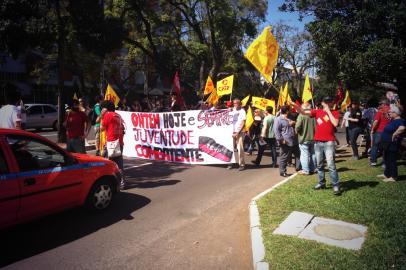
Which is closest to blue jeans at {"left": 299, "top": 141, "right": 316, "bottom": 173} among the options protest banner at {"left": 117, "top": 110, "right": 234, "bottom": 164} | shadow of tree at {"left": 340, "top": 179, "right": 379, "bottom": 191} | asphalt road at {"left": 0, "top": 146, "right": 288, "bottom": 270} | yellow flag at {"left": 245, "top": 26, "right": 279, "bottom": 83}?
shadow of tree at {"left": 340, "top": 179, "right": 379, "bottom": 191}

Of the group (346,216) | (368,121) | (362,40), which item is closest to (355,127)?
(368,121)

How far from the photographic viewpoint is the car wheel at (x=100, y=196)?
19.5ft

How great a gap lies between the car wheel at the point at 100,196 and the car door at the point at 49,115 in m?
18.6

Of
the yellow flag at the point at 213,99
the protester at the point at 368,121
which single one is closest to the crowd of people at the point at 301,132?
the protester at the point at 368,121

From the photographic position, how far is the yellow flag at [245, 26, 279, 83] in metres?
8.15

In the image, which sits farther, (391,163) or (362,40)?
(362,40)

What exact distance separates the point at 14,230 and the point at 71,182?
1.08 metres

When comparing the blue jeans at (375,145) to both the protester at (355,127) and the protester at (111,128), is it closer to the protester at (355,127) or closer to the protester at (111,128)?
the protester at (355,127)

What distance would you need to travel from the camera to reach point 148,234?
525 cm

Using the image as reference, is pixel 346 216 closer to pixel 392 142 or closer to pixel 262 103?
pixel 392 142

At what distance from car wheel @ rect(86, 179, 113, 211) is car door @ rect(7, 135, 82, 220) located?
1.02 ft

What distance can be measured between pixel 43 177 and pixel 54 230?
35.5 inches

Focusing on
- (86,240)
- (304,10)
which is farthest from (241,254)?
(304,10)

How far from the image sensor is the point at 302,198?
646 centimetres
